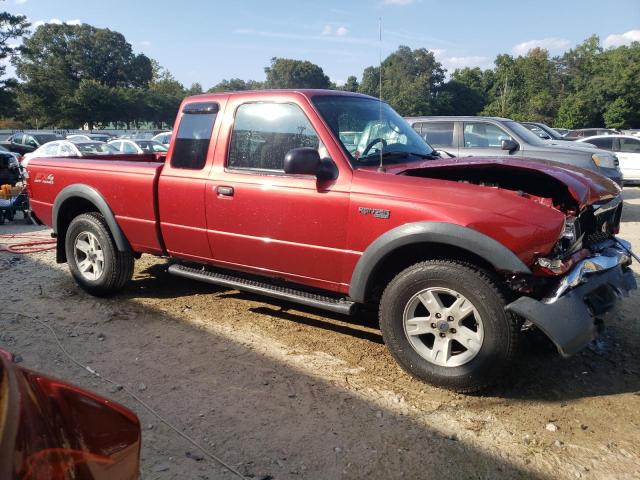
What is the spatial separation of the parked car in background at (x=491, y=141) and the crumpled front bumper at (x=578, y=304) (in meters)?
6.10

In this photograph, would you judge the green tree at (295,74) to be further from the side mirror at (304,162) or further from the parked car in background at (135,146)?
the side mirror at (304,162)

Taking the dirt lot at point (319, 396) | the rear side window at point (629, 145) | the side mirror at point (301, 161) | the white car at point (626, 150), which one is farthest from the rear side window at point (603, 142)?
the side mirror at point (301, 161)

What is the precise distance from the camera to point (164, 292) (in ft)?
18.2

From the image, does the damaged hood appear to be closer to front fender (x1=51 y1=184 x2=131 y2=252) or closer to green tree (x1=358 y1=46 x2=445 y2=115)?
green tree (x1=358 y1=46 x2=445 y2=115)

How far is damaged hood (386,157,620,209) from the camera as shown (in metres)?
3.42

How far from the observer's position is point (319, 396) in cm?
334

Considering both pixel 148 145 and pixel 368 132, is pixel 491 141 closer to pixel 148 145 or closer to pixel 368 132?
pixel 368 132

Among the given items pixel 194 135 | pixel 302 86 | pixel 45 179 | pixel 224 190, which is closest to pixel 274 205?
pixel 224 190

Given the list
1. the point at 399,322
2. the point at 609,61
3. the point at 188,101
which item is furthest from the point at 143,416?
the point at 609,61

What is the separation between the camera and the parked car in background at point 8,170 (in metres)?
12.7

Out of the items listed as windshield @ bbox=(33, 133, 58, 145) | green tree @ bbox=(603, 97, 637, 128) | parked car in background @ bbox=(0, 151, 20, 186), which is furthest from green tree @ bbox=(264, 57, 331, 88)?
parked car in background @ bbox=(0, 151, 20, 186)

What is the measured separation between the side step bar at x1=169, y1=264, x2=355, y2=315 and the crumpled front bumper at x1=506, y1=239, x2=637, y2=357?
120 cm

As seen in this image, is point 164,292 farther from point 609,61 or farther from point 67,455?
point 609,61

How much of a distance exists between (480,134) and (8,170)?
11.3 meters
